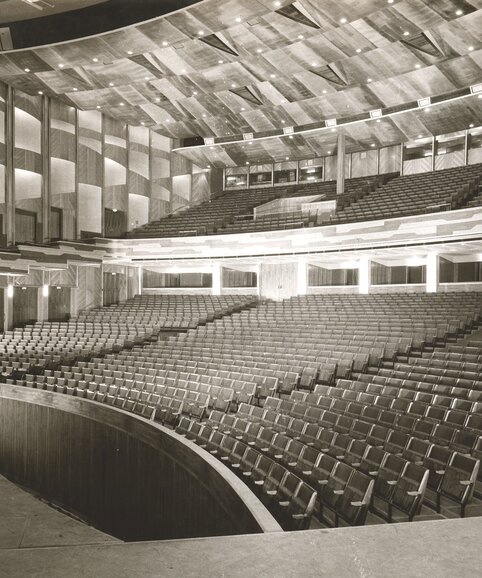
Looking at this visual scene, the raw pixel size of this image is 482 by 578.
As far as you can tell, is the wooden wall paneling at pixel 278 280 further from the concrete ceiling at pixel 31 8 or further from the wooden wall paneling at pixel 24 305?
the concrete ceiling at pixel 31 8

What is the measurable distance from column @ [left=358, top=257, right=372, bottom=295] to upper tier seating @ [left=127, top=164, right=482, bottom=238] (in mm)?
1243

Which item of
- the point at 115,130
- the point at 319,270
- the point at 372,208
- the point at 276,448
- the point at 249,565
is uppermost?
the point at 115,130

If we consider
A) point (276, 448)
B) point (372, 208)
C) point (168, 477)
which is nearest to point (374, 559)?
point (276, 448)

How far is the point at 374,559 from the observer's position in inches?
45.5

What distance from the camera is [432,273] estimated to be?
11.3m

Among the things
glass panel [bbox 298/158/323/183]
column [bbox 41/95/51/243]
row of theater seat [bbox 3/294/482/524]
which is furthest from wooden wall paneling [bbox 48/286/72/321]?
glass panel [bbox 298/158/323/183]

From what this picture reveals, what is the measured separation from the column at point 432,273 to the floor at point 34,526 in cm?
946

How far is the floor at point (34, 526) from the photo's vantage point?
2805mm

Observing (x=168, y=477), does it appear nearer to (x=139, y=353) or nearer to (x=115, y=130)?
(x=139, y=353)

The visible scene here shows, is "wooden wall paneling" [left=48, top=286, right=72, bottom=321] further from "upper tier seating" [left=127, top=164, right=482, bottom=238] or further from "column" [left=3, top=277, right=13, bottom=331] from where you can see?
"upper tier seating" [left=127, top=164, right=482, bottom=238]

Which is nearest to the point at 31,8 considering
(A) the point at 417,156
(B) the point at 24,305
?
(B) the point at 24,305

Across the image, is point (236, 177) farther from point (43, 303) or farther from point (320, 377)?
point (320, 377)

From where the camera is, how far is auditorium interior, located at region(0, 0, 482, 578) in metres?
2.76

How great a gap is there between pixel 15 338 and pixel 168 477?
7.74 m
